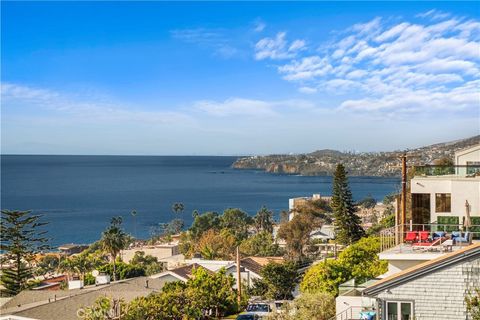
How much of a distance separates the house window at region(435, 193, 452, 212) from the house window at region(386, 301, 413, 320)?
251 inches

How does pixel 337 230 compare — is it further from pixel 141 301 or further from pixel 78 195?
pixel 78 195

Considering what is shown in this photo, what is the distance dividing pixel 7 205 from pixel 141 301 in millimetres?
143459

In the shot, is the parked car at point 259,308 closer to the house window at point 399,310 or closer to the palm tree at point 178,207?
the house window at point 399,310

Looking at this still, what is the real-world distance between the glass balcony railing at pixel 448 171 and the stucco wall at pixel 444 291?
726 centimetres

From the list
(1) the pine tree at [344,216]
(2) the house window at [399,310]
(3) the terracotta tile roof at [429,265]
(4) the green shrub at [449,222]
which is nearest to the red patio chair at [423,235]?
(4) the green shrub at [449,222]

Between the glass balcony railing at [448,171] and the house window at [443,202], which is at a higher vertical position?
the glass balcony railing at [448,171]

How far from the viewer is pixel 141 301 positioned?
2495cm

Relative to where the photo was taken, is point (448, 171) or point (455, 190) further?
point (448, 171)

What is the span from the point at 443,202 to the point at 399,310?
672 centimetres

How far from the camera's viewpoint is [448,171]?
1762 cm

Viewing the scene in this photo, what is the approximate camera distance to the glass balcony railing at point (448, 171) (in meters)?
17.3

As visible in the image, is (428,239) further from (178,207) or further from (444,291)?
(178,207)

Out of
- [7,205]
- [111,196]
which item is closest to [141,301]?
[7,205]

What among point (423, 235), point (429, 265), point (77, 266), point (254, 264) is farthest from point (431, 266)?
point (77, 266)
